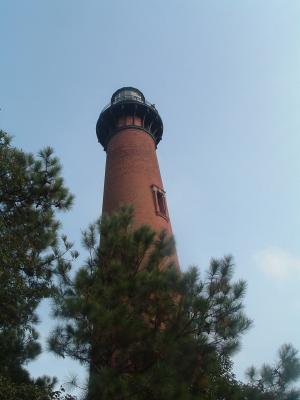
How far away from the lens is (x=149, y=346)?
23.1 feet

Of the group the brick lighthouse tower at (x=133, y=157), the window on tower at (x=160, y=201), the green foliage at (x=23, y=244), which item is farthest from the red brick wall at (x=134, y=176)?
the green foliage at (x=23, y=244)

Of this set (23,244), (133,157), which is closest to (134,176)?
(133,157)

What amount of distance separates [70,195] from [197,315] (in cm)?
363

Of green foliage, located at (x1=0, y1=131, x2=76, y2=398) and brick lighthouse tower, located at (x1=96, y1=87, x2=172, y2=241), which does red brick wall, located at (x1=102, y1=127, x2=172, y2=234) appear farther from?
green foliage, located at (x1=0, y1=131, x2=76, y2=398)

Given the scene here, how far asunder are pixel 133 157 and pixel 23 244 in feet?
25.7

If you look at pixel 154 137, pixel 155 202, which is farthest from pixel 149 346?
pixel 154 137

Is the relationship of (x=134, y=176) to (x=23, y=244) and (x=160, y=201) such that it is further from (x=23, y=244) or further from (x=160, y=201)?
(x=23, y=244)

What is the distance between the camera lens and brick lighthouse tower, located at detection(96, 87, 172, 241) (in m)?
14.1

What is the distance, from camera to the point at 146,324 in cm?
731

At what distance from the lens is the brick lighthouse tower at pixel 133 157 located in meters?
14.1

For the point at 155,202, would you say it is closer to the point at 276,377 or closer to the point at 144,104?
the point at 144,104

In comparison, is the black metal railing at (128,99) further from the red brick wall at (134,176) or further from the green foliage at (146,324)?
the green foliage at (146,324)

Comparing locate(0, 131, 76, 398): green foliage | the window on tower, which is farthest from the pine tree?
the window on tower

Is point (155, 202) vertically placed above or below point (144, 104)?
below
